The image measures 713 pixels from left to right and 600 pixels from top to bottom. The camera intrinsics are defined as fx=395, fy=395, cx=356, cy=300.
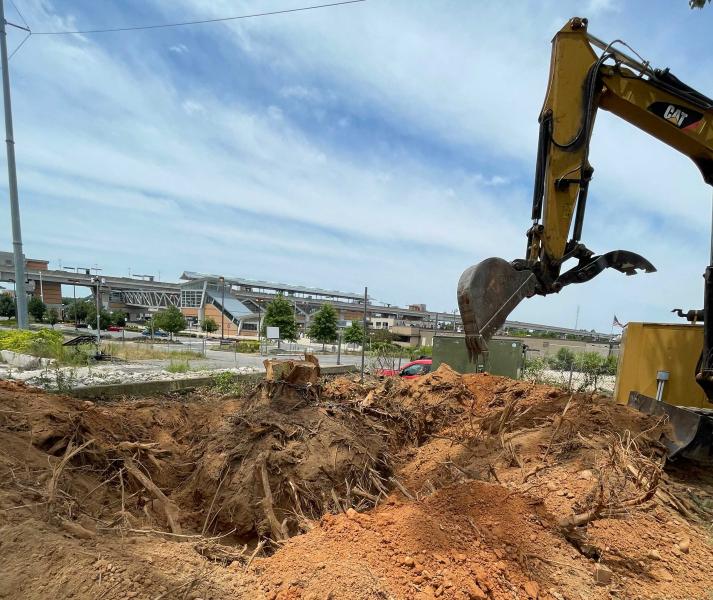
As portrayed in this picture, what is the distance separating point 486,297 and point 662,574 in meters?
2.59

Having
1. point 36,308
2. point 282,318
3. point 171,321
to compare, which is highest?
point 282,318

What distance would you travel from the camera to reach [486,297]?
430 cm

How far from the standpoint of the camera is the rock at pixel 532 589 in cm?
245

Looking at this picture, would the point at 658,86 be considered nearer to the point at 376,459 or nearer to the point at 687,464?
the point at 687,464

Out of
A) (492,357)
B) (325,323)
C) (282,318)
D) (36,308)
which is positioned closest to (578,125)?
(492,357)

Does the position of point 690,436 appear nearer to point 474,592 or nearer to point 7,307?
point 474,592

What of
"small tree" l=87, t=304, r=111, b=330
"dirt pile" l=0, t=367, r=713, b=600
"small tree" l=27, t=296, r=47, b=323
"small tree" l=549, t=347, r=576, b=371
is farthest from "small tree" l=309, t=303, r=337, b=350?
"small tree" l=27, t=296, r=47, b=323

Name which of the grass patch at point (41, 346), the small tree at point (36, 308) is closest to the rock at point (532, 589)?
the grass patch at point (41, 346)

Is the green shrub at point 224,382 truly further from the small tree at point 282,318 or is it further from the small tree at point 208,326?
the small tree at point 208,326

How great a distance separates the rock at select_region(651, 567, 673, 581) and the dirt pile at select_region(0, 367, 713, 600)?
0.04 feet

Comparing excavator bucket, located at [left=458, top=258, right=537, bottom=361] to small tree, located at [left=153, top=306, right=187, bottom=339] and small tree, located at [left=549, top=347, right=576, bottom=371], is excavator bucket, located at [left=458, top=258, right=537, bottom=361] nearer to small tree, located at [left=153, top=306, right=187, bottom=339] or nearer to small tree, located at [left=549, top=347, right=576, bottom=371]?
small tree, located at [left=549, top=347, right=576, bottom=371]

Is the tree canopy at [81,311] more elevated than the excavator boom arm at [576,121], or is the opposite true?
the excavator boom arm at [576,121]

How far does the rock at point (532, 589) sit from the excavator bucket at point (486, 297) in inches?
85.4

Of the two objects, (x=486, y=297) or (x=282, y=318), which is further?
(x=282, y=318)
